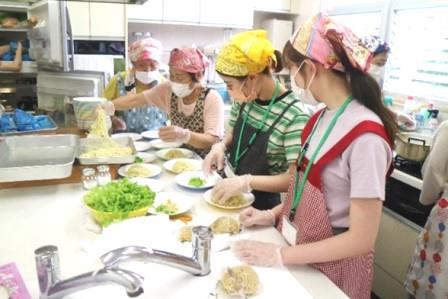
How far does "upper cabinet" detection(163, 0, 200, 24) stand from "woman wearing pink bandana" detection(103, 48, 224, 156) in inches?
77.4

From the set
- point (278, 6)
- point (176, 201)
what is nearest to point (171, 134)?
point (176, 201)

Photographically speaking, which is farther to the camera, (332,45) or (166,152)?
(166,152)

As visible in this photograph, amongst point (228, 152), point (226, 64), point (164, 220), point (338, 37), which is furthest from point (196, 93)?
point (338, 37)

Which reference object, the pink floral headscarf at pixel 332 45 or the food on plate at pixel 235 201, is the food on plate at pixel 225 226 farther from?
the pink floral headscarf at pixel 332 45

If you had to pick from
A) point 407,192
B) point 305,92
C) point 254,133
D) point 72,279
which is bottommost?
point 407,192

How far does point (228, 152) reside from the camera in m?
1.84

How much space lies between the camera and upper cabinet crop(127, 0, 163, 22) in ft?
12.5

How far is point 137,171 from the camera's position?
171 centimetres

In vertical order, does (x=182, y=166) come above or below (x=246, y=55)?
below

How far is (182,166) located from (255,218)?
0.68m

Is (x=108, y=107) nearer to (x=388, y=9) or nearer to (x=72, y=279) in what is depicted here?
(x=72, y=279)

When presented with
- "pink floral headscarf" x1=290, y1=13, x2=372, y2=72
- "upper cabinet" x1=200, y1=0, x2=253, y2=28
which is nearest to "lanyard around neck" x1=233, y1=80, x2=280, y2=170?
"pink floral headscarf" x1=290, y1=13, x2=372, y2=72

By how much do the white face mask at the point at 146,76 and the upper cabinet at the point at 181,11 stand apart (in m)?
1.58

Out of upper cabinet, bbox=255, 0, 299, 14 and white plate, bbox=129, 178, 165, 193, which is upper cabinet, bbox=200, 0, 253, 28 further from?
white plate, bbox=129, 178, 165, 193
